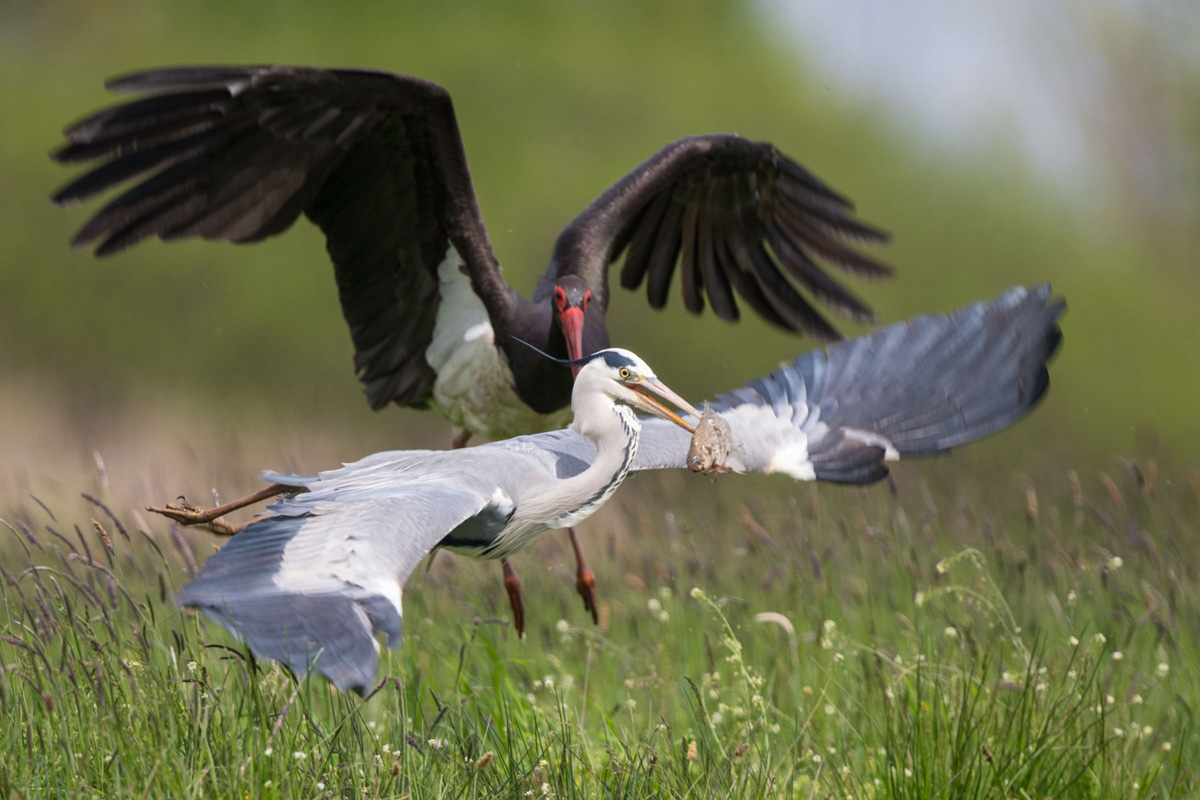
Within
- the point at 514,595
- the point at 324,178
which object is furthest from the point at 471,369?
the point at 514,595

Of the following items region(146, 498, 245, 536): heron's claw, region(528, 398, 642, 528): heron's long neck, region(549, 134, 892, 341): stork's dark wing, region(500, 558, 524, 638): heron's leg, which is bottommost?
region(500, 558, 524, 638): heron's leg

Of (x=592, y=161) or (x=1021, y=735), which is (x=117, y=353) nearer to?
(x=592, y=161)

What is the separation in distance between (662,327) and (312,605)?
12.0m

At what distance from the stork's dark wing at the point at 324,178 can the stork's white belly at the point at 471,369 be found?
60 millimetres

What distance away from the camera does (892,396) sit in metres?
4.45

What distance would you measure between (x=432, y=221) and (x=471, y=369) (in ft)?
2.27

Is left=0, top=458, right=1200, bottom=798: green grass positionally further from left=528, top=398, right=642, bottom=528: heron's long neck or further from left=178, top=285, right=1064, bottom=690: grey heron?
left=528, top=398, right=642, bottom=528: heron's long neck

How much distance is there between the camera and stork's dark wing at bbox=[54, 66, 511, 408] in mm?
4453

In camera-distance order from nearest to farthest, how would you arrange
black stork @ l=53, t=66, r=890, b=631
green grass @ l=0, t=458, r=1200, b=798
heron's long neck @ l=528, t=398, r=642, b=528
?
1. green grass @ l=0, t=458, r=1200, b=798
2. heron's long neck @ l=528, t=398, r=642, b=528
3. black stork @ l=53, t=66, r=890, b=631

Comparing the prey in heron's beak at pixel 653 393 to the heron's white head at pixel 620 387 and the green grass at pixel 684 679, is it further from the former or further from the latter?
the green grass at pixel 684 679

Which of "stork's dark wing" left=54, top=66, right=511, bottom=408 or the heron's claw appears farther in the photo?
"stork's dark wing" left=54, top=66, right=511, bottom=408

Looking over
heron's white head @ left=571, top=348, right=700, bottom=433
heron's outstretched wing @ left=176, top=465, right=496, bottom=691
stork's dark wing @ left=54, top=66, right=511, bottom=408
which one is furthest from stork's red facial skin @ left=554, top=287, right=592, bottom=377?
heron's outstretched wing @ left=176, top=465, right=496, bottom=691

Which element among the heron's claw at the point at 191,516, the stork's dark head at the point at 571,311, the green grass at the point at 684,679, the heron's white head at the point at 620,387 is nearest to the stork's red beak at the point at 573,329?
the stork's dark head at the point at 571,311

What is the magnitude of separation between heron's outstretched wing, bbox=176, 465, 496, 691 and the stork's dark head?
7.01 ft
